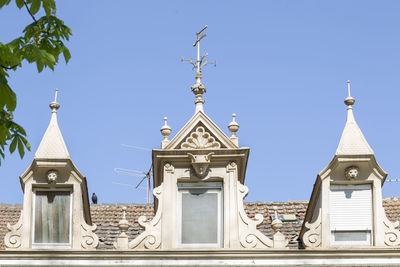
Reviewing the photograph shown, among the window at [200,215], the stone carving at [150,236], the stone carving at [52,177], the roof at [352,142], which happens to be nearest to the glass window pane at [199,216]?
the window at [200,215]

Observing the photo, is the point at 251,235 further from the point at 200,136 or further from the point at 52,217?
the point at 52,217

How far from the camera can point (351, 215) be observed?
28.1m

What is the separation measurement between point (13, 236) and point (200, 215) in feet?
14.1

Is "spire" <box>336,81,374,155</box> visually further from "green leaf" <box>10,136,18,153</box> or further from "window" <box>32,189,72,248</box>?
"green leaf" <box>10,136,18,153</box>

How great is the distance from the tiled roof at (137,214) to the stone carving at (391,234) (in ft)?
8.93

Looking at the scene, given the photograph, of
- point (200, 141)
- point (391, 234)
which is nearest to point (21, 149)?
point (200, 141)

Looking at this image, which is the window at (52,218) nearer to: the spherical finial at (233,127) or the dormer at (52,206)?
the dormer at (52,206)

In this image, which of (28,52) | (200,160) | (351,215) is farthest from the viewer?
(200,160)

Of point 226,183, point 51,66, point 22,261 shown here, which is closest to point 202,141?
point 226,183

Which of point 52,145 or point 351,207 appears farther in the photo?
point 52,145

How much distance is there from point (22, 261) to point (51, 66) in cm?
949

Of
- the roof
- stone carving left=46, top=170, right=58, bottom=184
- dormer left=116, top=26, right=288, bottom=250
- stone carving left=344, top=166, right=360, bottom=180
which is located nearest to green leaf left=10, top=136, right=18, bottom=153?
dormer left=116, top=26, right=288, bottom=250

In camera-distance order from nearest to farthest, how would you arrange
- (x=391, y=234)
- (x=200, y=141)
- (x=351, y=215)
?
(x=391, y=234), (x=351, y=215), (x=200, y=141)

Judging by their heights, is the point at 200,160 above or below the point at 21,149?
above
